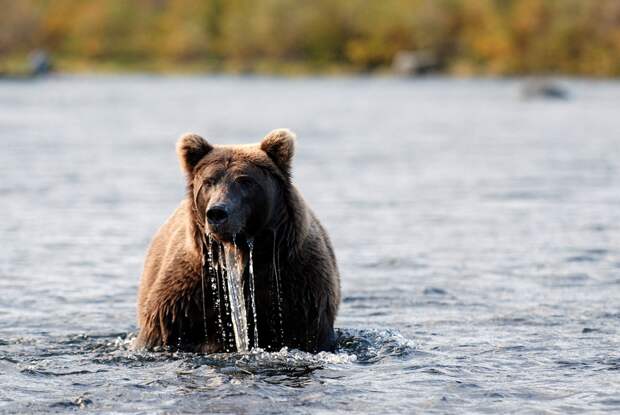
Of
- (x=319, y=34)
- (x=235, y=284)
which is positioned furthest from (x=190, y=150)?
(x=319, y=34)

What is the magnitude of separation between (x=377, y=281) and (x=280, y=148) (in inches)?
189

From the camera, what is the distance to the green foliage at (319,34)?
369 ft

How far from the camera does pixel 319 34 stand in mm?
141375

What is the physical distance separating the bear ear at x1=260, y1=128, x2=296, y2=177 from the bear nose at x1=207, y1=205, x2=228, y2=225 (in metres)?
0.86

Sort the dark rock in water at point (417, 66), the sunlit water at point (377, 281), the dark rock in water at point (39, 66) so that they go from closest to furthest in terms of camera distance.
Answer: the sunlit water at point (377, 281) → the dark rock in water at point (39, 66) → the dark rock in water at point (417, 66)

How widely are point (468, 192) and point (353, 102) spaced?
40.0m

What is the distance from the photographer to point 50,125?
1617 inches

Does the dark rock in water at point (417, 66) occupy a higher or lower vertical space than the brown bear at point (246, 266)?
higher

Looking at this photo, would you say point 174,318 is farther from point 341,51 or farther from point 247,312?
point 341,51

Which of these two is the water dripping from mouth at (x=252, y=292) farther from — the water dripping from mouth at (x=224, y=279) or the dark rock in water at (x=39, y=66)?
the dark rock in water at (x=39, y=66)

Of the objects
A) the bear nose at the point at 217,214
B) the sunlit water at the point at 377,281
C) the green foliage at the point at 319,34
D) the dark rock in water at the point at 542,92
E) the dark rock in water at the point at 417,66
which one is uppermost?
the green foliage at the point at 319,34

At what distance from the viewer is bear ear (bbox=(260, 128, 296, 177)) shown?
9156 mm

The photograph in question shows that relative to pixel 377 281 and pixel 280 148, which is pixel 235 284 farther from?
pixel 377 281

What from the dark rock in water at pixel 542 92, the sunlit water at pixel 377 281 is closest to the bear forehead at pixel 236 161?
the sunlit water at pixel 377 281
